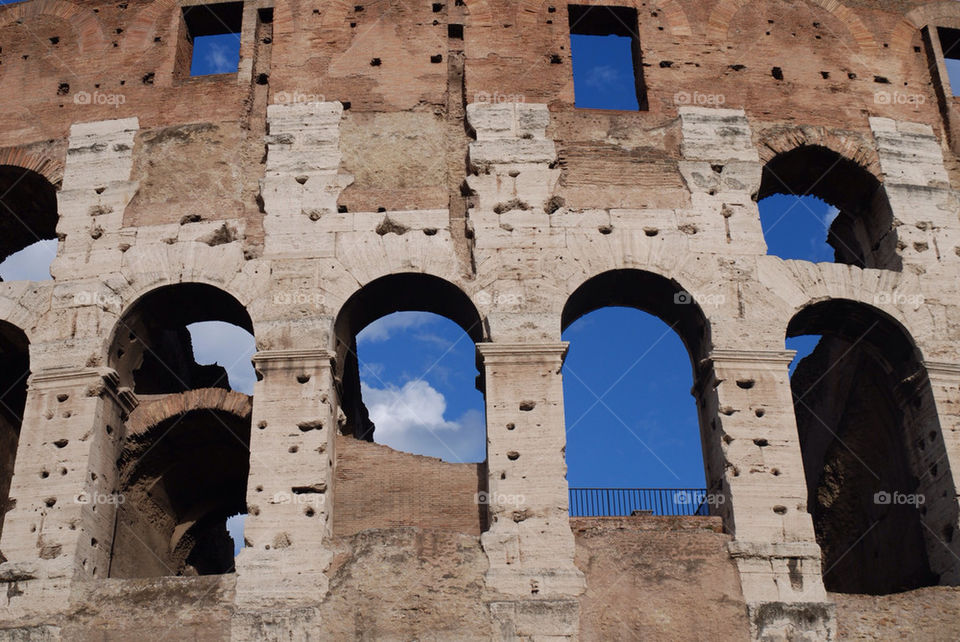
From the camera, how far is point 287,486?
11.4 m

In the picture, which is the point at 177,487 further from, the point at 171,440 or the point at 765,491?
the point at 765,491

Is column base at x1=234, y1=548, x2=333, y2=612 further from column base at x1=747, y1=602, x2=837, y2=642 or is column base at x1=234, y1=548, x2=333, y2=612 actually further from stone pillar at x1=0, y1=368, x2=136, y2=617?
column base at x1=747, y1=602, x2=837, y2=642

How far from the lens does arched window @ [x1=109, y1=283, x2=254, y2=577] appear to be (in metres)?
12.7

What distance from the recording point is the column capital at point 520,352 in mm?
11930

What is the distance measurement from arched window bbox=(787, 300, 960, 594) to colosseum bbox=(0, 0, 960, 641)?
0.05 m

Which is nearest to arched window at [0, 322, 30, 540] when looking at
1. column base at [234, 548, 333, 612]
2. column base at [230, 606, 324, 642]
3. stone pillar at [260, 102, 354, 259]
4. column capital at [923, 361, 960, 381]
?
stone pillar at [260, 102, 354, 259]

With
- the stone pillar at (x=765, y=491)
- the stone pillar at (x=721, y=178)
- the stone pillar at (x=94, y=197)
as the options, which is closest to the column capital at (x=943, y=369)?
the stone pillar at (x=765, y=491)

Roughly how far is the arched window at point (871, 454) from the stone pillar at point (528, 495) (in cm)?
324

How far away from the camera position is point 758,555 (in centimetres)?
1116

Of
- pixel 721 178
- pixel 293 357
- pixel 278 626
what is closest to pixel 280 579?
pixel 278 626

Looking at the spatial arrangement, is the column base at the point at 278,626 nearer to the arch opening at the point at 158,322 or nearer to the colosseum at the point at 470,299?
the colosseum at the point at 470,299

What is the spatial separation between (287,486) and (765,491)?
457 cm

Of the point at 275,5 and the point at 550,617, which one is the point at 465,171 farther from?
the point at 550,617

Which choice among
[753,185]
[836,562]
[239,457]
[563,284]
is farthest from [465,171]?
[836,562]
